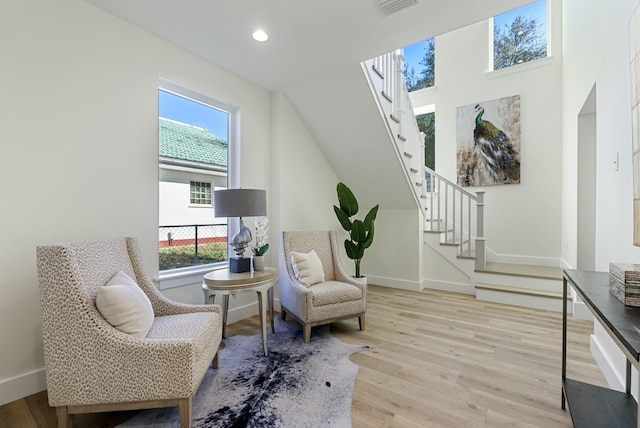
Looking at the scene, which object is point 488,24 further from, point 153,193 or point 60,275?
point 60,275

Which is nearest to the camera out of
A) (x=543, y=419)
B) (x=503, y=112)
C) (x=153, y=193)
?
(x=543, y=419)

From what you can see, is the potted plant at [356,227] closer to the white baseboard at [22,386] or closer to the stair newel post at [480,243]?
the stair newel post at [480,243]

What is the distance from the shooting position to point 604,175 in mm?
2080

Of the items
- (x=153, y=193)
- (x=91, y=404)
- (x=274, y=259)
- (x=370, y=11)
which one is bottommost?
(x=91, y=404)

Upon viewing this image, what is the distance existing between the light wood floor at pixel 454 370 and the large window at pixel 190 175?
0.89 metres

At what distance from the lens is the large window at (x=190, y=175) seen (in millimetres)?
2594

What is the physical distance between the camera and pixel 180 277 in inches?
101

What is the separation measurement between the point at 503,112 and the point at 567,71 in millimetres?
913

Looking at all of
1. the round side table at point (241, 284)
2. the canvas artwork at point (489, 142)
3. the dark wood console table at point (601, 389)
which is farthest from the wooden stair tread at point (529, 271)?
the round side table at point (241, 284)

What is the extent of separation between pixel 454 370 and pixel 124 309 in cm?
213

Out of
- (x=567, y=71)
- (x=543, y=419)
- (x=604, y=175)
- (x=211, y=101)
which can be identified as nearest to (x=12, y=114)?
(x=211, y=101)

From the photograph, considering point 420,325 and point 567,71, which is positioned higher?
point 567,71

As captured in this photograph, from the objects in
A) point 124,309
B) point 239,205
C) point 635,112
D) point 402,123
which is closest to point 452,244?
point 402,123

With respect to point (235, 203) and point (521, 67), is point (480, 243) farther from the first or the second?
point (235, 203)
